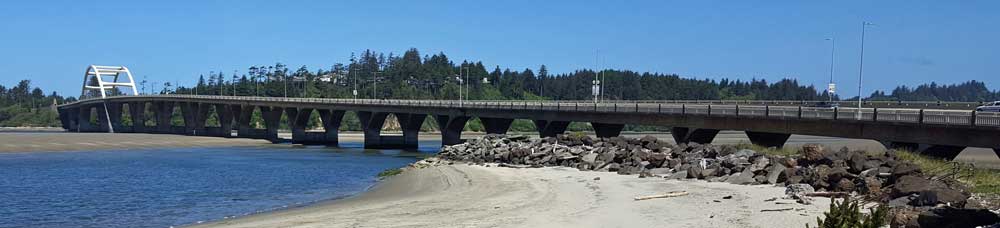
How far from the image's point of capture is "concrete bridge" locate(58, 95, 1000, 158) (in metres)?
Result: 38.4

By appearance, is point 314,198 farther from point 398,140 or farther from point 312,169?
point 398,140

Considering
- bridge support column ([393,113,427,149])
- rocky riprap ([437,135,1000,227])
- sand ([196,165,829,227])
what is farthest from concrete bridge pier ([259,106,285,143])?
sand ([196,165,829,227])

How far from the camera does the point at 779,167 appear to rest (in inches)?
1155

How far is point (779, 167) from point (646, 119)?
32.1 meters

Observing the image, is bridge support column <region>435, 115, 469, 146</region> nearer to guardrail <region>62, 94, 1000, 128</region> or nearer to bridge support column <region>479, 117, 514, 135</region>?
bridge support column <region>479, 117, 514, 135</region>

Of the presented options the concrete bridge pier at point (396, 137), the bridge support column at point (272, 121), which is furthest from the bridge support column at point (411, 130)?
the bridge support column at point (272, 121)

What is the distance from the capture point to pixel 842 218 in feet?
46.8

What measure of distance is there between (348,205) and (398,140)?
78.1 m

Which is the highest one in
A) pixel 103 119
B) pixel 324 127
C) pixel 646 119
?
pixel 646 119

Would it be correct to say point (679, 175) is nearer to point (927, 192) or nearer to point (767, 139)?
point (927, 192)

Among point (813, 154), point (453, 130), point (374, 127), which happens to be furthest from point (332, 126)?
point (813, 154)

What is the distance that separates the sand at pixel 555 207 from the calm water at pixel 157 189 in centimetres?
330

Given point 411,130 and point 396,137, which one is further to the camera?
point 396,137

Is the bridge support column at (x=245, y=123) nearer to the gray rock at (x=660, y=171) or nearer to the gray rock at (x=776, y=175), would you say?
the gray rock at (x=660, y=171)
